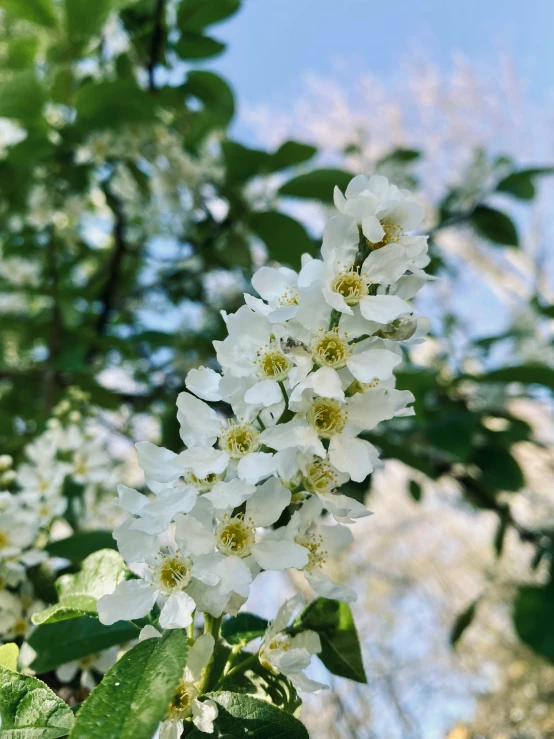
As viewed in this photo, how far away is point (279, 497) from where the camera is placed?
25.5 inches

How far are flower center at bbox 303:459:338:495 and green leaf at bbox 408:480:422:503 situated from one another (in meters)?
2.24

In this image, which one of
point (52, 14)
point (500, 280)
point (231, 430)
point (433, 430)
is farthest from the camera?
point (500, 280)

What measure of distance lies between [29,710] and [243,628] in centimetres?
29

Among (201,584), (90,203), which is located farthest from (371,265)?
(90,203)

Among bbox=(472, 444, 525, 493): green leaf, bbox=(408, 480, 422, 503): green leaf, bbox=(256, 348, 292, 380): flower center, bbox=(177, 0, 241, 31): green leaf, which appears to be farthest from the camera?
bbox=(408, 480, 422, 503): green leaf

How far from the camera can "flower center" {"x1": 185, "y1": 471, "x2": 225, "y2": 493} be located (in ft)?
2.20

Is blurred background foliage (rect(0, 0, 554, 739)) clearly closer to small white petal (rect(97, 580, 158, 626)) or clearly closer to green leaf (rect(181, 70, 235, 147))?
green leaf (rect(181, 70, 235, 147))

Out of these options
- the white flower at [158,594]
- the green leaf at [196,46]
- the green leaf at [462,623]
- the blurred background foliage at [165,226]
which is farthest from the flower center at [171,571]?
the green leaf at [462,623]

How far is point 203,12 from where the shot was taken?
5.65ft

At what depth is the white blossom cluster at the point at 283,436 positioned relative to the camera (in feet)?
2.05

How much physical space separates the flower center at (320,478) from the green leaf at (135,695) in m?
0.21

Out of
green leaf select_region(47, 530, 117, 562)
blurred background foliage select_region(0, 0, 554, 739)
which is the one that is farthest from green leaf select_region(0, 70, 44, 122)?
green leaf select_region(47, 530, 117, 562)

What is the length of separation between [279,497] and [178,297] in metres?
2.33

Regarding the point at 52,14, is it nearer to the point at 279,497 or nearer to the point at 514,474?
the point at 279,497
